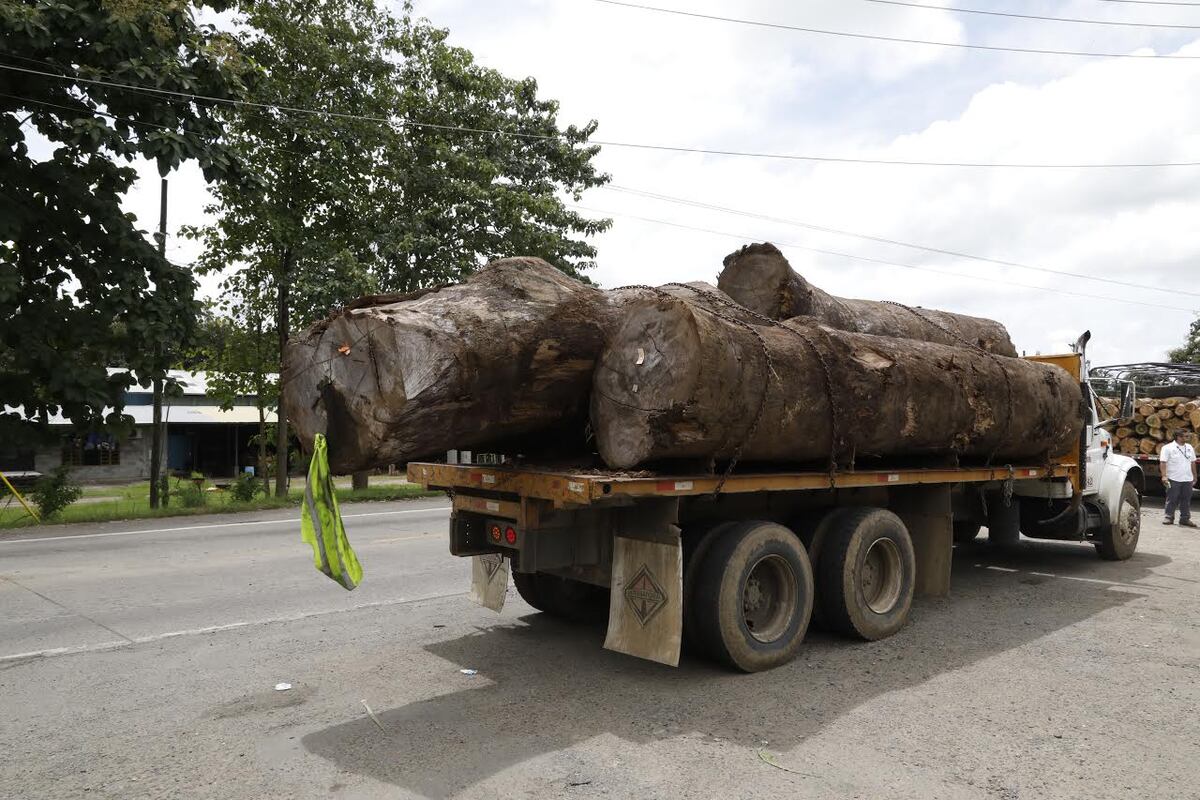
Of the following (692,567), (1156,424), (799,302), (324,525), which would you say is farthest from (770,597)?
(1156,424)

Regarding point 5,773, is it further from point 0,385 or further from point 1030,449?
point 0,385

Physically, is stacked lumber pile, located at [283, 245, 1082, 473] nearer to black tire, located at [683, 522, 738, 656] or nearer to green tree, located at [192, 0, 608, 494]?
black tire, located at [683, 522, 738, 656]

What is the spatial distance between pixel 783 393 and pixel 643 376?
1.14 m

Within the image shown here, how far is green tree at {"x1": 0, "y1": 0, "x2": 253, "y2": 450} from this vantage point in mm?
11180

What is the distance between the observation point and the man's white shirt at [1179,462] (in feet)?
45.9

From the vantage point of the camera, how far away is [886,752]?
432 cm

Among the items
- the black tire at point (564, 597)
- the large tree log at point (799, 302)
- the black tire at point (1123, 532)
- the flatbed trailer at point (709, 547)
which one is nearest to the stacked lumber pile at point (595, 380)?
the flatbed trailer at point (709, 547)

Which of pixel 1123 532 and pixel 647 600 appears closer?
pixel 647 600

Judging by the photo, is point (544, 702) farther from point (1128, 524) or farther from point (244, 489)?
point (244, 489)

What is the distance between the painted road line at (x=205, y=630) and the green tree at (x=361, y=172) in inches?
402

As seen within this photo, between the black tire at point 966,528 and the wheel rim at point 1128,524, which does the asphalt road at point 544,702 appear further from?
the wheel rim at point 1128,524

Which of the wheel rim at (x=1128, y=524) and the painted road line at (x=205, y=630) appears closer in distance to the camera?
the painted road line at (x=205, y=630)

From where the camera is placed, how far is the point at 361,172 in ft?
62.8

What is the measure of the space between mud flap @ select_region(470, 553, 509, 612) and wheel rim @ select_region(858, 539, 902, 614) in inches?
115
